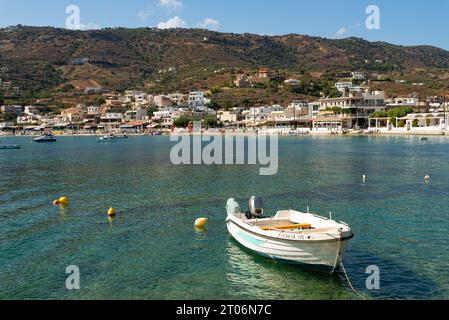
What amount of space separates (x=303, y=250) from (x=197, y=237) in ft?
20.8

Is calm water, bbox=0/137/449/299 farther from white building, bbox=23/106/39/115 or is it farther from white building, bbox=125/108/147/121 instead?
white building, bbox=23/106/39/115

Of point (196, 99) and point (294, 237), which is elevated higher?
point (196, 99)

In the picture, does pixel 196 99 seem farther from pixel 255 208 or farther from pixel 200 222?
pixel 255 208

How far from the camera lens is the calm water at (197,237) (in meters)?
14.3

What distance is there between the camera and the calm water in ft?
47.1

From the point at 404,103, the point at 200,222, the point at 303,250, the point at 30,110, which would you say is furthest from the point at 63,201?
the point at 30,110

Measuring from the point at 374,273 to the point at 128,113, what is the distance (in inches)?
6688

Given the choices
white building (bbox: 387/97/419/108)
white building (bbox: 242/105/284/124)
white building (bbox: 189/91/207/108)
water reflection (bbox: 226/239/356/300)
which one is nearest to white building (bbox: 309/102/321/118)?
white building (bbox: 242/105/284/124)

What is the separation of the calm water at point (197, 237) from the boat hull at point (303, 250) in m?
0.43

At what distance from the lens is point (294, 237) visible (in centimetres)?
1513

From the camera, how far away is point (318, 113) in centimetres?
13688

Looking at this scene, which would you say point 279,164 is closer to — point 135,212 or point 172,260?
point 135,212

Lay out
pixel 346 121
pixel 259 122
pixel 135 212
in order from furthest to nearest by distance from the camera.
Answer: pixel 259 122 < pixel 346 121 < pixel 135 212
